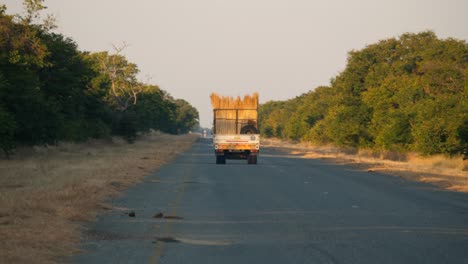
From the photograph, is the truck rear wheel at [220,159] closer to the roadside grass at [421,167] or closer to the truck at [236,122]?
the truck at [236,122]

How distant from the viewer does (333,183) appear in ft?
84.8

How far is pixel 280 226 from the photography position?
13.7 metres

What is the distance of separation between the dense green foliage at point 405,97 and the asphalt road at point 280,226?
19239 mm

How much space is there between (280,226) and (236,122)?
2622cm

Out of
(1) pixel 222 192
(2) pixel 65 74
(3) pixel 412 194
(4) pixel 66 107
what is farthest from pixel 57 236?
(4) pixel 66 107

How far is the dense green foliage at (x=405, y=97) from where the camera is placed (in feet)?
138

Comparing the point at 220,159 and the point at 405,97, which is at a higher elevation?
the point at 405,97

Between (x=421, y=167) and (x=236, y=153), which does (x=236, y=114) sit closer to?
(x=236, y=153)

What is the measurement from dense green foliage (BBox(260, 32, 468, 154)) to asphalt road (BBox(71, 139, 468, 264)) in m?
19.2

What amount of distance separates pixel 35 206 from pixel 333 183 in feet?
45.0

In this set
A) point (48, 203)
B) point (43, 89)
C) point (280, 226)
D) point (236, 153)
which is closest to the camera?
point (280, 226)

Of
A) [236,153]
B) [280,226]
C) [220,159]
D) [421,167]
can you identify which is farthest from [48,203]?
[421,167]

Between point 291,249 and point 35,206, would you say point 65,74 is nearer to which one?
point 35,206

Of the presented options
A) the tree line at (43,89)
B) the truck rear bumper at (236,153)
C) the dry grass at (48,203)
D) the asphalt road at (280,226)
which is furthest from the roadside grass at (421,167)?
the tree line at (43,89)
